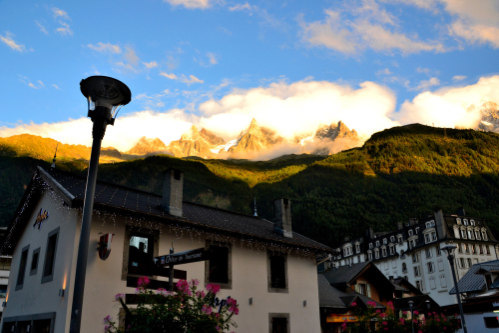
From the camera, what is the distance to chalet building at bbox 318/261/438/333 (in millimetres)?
20803

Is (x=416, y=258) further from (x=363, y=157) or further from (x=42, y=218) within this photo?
(x=363, y=157)

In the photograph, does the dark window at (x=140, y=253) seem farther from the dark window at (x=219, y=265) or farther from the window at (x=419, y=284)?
the window at (x=419, y=284)

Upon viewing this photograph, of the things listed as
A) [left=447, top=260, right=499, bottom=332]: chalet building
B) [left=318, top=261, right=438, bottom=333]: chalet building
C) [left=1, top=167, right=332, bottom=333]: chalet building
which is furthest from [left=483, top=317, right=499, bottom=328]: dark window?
[left=1, top=167, right=332, bottom=333]: chalet building

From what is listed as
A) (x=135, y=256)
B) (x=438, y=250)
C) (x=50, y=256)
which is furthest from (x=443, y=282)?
(x=50, y=256)

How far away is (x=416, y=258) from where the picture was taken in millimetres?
58875

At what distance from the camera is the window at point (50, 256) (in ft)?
44.0

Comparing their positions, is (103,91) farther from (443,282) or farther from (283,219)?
(443,282)

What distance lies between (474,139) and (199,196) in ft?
316

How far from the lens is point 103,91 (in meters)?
6.36

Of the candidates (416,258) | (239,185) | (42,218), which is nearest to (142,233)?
(42,218)

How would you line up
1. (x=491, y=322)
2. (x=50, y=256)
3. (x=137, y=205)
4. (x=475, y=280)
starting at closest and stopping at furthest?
(x=50, y=256) < (x=137, y=205) < (x=491, y=322) < (x=475, y=280)

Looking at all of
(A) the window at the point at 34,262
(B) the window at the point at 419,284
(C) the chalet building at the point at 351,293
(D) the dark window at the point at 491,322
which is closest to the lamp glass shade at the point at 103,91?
(A) the window at the point at 34,262

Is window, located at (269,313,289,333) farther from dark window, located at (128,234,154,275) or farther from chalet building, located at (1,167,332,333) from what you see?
dark window, located at (128,234,154,275)

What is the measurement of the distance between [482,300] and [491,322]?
179cm
